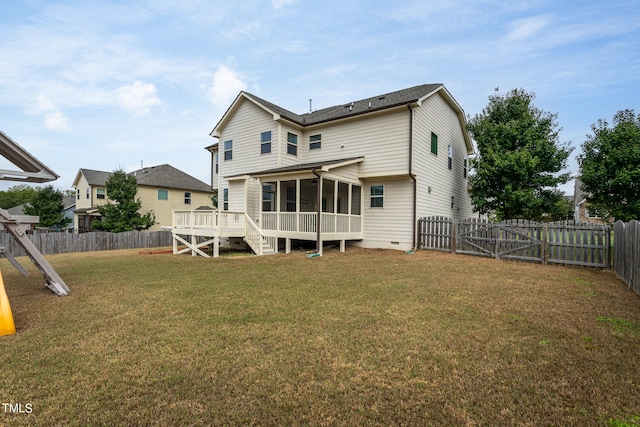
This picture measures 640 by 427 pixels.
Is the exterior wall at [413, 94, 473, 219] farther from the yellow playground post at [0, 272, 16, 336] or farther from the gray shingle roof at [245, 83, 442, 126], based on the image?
the yellow playground post at [0, 272, 16, 336]

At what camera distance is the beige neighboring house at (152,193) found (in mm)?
30438

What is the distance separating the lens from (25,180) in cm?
682

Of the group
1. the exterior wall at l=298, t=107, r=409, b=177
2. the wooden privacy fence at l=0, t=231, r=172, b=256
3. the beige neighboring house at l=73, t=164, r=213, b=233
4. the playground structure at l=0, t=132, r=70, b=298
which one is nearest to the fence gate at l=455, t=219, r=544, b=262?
the exterior wall at l=298, t=107, r=409, b=177

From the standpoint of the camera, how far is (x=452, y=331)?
431cm

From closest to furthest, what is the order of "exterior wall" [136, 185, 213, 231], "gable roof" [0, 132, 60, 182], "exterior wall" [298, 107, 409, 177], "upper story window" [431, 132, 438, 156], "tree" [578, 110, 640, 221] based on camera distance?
"gable roof" [0, 132, 60, 182] < "tree" [578, 110, 640, 221] < "exterior wall" [298, 107, 409, 177] < "upper story window" [431, 132, 438, 156] < "exterior wall" [136, 185, 213, 231]

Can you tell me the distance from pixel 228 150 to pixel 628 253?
17.8 metres

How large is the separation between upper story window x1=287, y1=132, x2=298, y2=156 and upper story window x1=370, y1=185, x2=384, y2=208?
16.1 feet

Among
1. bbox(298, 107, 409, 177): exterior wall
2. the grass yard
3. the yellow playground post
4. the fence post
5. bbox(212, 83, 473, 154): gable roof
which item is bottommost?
the grass yard

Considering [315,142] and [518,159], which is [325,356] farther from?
[518,159]

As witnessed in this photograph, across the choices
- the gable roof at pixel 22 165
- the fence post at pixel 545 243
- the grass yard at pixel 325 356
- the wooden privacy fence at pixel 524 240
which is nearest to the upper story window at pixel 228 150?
the gable roof at pixel 22 165

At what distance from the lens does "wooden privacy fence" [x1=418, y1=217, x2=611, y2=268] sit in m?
9.95

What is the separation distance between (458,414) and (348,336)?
1813 millimetres

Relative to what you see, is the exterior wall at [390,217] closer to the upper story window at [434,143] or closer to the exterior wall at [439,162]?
the exterior wall at [439,162]

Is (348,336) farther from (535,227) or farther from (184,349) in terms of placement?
(535,227)
